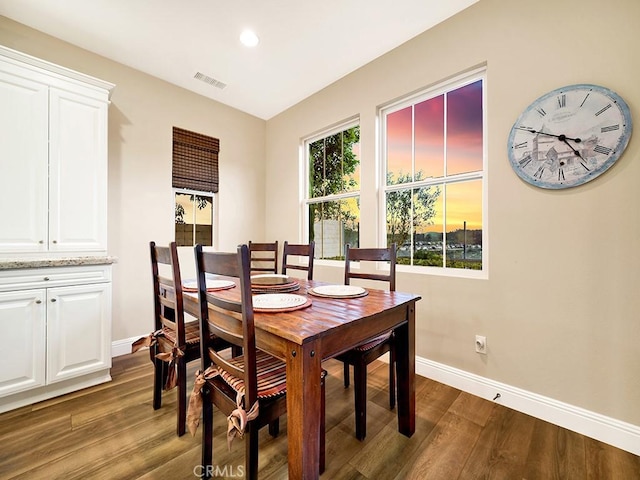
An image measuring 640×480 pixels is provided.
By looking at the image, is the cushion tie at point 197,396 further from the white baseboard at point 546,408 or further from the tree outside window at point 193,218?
the tree outside window at point 193,218

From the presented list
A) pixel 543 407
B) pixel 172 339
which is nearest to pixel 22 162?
pixel 172 339

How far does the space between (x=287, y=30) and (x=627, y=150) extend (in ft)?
8.22

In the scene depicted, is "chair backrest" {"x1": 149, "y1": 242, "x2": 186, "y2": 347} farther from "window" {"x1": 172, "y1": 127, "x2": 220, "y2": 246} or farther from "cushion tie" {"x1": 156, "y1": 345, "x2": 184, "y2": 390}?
"window" {"x1": 172, "y1": 127, "x2": 220, "y2": 246}

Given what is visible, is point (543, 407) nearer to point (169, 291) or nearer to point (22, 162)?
point (169, 291)

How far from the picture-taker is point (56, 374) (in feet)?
6.61

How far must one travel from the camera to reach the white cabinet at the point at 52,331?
186 cm

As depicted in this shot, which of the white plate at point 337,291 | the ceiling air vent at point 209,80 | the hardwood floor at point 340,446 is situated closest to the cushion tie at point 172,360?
the hardwood floor at point 340,446

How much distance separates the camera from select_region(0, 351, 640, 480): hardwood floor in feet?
4.51

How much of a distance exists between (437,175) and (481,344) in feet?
4.56

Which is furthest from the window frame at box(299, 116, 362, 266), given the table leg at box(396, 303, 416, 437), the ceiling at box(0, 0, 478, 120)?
the table leg at box(396, 303, 416, 437)

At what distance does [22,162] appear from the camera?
6.68 ft

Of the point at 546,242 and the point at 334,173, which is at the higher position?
the point at 334,173

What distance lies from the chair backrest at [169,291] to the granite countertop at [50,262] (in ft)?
2.26

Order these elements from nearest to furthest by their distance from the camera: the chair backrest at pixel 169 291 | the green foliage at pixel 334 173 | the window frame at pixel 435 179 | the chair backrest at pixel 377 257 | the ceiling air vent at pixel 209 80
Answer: the chair backrest at pixel 169 291 < the chair backrest at pixel 377 257 < the window frame at pixel 435 179 < the ceiling air vent at pixel 209 80 < the green foliage at pixel 334 173
